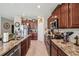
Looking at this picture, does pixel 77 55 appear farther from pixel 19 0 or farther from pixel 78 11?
pixel 19 0

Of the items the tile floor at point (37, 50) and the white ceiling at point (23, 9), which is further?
the tile floor at point (37, 50)

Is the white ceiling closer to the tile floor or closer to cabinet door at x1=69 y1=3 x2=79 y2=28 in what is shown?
cabinet door at x1=69 y1=3 x2=79 y2=28

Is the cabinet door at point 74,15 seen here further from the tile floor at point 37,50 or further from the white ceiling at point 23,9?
the tile floor at point 37,50

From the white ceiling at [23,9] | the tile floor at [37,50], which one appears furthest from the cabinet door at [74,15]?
the tile floor at [37,50]

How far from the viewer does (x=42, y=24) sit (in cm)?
230

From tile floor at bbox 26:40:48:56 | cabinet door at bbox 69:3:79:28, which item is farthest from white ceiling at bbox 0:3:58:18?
tile floor at bbox 26:40:48:56

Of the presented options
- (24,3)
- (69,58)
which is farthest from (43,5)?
(69,58)

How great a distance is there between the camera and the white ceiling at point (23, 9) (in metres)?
2.16

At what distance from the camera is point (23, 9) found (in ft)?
7.24

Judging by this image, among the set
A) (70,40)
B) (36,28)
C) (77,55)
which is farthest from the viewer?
(70,40)

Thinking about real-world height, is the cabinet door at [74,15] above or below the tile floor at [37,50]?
above

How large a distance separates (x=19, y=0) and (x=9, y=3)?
165 mm

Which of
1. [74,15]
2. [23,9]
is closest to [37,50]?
[23,9]

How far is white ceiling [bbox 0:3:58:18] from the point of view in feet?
7.08
